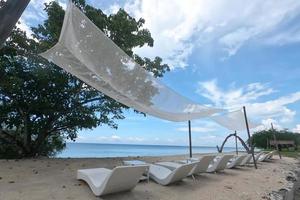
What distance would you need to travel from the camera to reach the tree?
8805 millimetres

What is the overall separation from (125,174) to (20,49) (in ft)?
18.3

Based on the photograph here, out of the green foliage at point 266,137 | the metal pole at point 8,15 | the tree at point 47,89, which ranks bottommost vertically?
the metal pole at point 8,15

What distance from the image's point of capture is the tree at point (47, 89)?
8805 millimetres

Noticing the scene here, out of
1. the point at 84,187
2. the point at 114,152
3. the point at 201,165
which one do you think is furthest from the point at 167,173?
the point at 114,152

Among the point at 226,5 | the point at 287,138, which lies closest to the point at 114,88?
the point at 226,5

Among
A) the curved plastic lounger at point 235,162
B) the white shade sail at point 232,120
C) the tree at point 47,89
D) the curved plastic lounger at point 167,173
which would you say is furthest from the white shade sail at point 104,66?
the white shade sail at point 232,120

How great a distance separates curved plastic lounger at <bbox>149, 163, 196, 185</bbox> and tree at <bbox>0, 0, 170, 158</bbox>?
12.5ft

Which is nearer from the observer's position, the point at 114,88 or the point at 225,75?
the point at 114,88

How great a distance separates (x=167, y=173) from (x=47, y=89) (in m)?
4.78

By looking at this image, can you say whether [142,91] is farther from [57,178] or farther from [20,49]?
[20,49]

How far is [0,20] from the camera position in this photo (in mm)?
2754

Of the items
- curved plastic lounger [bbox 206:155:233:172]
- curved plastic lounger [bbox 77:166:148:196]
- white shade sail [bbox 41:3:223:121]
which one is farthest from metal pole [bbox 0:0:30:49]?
curved plastic lounger [bbox 206:155:233:172]

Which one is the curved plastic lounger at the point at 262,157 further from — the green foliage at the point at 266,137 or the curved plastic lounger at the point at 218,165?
the green foliage at the point at 266,137

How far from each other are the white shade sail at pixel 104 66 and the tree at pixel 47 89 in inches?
144
